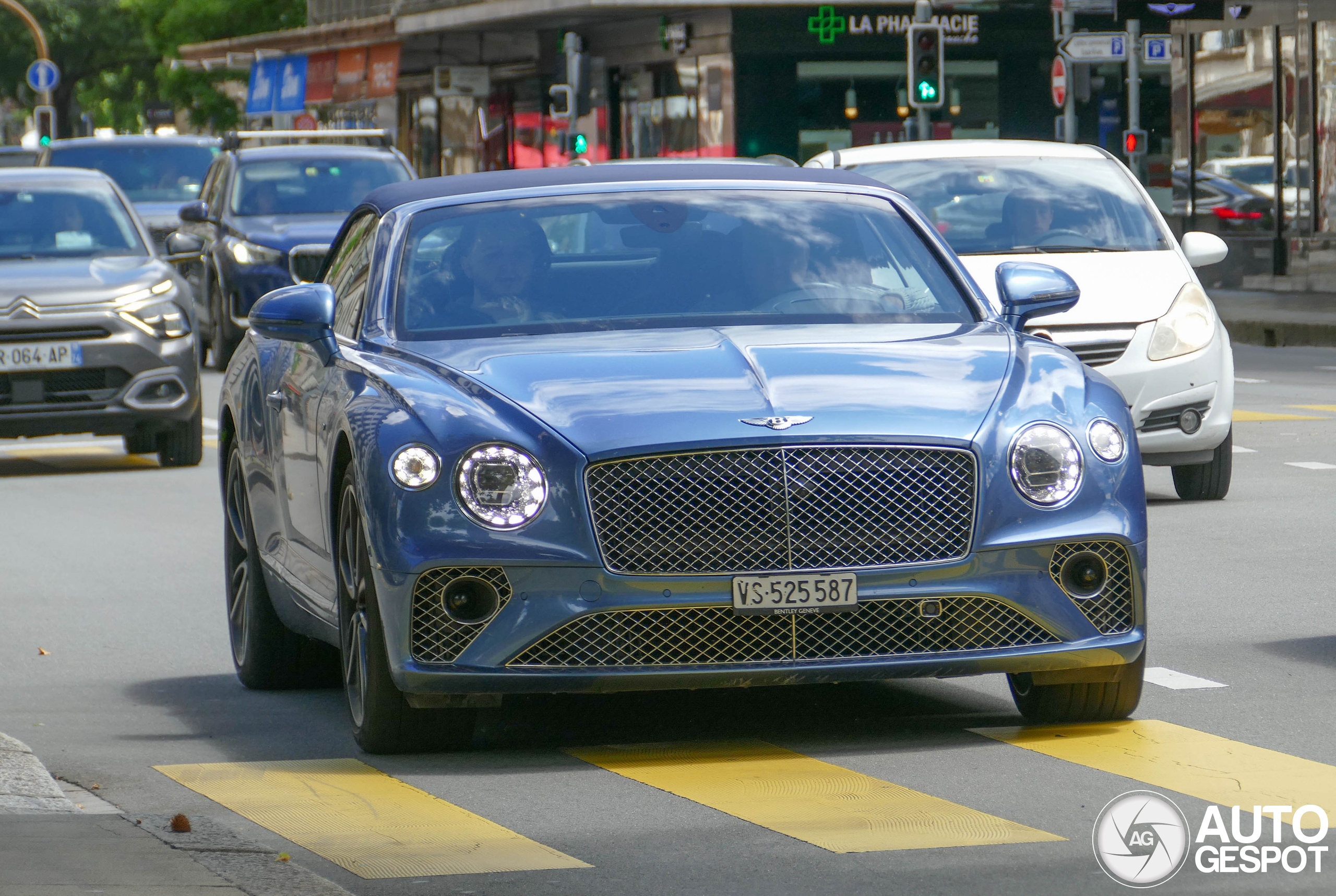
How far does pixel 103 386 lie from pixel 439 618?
922 cm

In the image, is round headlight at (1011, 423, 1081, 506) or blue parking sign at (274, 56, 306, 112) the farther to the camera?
blue parking sign at (274, 56, 306, 112)

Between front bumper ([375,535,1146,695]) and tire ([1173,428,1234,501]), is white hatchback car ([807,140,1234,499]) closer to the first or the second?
tire ([1173,428,1234,501])

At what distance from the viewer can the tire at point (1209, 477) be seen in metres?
12.1

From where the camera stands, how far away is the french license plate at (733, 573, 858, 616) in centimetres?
598

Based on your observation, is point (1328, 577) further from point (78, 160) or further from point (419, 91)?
point (419, 91)

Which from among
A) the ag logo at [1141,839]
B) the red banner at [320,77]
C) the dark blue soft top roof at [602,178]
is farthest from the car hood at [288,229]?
the red banner at [320,77]

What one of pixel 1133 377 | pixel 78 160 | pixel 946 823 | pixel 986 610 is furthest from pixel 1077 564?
pixel 78 160

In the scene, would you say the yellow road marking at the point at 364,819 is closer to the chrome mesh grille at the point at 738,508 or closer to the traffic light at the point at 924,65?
the chrome mesh grille at the point at 738,508

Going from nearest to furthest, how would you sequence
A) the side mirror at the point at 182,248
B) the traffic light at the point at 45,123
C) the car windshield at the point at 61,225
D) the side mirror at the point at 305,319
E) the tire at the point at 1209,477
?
the side mirror at the point at 305,319 < the tire at the point at 1209,477 < the car windshield at the point at 61,225 < the side mirror at the point at 182,248 < the traffic light at the point at 45,123

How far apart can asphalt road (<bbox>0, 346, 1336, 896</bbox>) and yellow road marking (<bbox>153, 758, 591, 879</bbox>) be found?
57mm

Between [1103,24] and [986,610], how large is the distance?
1588 inches

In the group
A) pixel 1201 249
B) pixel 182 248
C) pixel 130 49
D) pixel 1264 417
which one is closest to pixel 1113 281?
pixel 1201 249

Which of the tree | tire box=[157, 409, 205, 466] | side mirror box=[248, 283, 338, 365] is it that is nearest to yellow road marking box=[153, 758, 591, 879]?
side mirror box=[248, 283, 338, 365]

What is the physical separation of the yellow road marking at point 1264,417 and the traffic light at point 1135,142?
20843 millimetres
